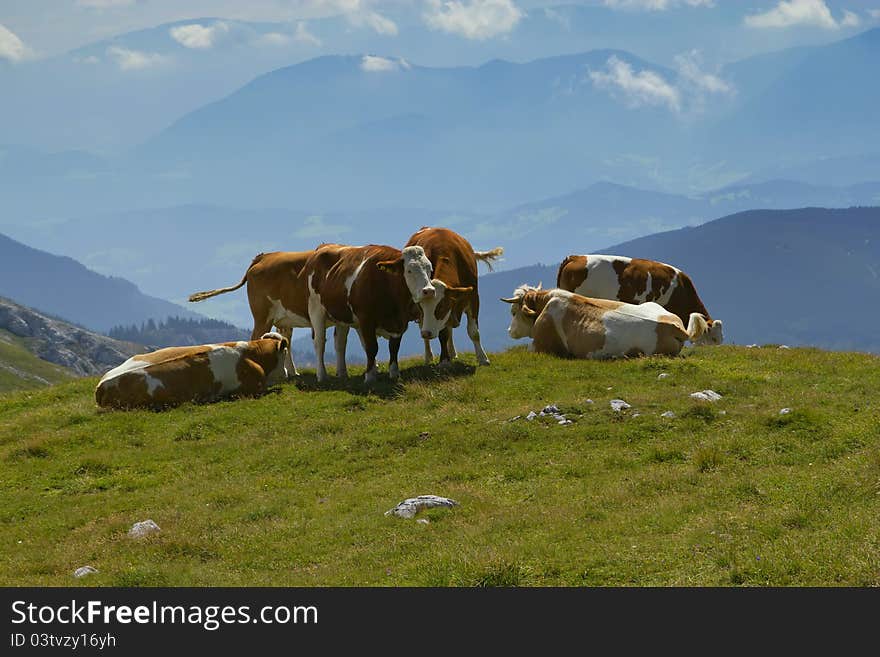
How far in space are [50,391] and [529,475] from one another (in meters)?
15.5

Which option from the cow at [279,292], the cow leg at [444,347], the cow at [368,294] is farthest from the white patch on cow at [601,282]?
the cow at [279,292]

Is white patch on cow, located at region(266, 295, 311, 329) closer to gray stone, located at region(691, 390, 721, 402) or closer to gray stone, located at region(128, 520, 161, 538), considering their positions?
gray stone, located at region(691, 390, 721, 402)

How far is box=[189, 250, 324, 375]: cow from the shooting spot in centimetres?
2602

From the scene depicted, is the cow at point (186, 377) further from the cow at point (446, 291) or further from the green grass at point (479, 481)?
the cow at point (446, 291)

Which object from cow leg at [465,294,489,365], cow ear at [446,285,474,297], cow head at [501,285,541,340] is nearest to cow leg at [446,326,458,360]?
cow leg at [465,294,489,365]

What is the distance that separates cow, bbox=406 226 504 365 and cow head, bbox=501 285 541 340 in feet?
6.34

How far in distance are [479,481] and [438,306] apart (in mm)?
8188

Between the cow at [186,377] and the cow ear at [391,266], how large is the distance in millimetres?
3217

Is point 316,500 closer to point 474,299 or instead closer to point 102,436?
point 102,436

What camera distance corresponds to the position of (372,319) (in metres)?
23.7

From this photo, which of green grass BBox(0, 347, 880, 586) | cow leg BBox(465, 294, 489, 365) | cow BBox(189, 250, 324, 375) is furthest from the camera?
cow BBox(189, 250, 324, 375)

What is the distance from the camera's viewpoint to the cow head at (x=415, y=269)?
2258cm

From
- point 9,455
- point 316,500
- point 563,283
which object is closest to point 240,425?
point 9,455

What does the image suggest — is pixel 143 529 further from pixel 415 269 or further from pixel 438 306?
pixel 438 306
